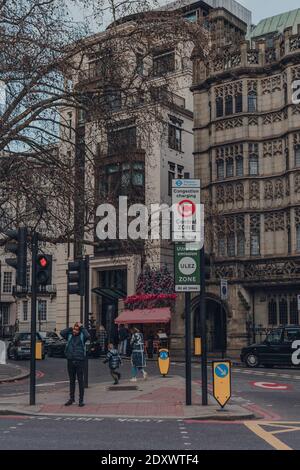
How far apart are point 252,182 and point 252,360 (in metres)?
13.3

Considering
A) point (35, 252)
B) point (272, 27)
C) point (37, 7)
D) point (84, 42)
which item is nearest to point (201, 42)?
point (84, 42)

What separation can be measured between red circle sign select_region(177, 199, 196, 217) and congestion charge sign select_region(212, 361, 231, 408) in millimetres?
3273

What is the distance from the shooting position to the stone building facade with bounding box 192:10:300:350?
38.2m

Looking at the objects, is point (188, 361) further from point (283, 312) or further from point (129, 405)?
point (283, 312)

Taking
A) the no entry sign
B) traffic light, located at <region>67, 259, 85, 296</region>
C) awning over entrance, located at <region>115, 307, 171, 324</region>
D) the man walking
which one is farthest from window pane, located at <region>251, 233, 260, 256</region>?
the no entry sign

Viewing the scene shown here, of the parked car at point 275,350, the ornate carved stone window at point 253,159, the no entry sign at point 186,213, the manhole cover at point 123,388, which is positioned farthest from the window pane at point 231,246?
the no entry sign at point 186,213

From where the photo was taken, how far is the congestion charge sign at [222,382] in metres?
14.0

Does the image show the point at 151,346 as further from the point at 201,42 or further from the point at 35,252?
the point at 35,252

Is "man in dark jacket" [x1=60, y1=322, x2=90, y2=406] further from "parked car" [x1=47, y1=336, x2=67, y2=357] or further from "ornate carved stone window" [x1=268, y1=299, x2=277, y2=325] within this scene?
"ornate carved stone window" [x1=268, y1=299, x2=277, y2=325]

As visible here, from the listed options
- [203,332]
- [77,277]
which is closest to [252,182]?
[77,277]

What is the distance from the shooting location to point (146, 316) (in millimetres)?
40219

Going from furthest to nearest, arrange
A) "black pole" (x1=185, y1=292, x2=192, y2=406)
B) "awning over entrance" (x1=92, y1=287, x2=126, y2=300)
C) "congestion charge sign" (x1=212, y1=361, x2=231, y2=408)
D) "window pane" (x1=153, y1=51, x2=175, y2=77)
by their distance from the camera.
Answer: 1. "awning over entrance" (x1=92, y1=287, x2=126, y2=300)
2. "window pane" (x1=153, y1=51, x2=175, y2=77)
3. "black pole" (x1=185, y1=292, x2=192, y2=406)
4. "congestion charge sign" (x1=212, y1=361, x2=231, y2=408)

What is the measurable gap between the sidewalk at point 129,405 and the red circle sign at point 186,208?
416cm

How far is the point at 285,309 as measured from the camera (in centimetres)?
3809
